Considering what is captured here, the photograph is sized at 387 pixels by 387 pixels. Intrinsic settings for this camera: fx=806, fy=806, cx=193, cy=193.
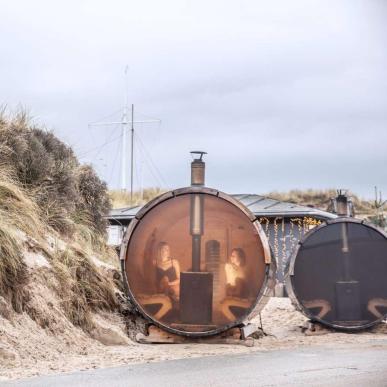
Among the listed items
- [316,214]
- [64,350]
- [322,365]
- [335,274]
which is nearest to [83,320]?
[64,350]

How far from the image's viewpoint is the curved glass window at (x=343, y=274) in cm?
1342

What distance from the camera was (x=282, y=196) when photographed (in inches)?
2244

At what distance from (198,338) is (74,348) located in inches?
85.6

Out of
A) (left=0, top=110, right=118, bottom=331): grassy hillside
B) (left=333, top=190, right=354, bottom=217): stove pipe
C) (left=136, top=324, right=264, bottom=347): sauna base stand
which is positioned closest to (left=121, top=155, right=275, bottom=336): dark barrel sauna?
(left=136, top=324, right=264, bottom=347): sauna base stand

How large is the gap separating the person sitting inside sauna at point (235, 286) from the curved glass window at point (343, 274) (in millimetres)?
2474

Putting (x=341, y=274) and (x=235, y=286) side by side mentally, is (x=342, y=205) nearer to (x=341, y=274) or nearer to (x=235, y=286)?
(x=341, y=274)

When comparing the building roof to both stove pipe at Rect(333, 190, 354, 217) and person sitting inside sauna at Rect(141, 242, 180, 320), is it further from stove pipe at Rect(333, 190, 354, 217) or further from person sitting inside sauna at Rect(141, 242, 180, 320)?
person sitting inside sauna at Rect(141, 242, 180, 320)

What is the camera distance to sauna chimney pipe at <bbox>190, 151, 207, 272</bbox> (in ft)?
37.2

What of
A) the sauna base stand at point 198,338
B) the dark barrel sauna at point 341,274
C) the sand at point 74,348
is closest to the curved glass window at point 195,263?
the sauna base stand at point 198,338

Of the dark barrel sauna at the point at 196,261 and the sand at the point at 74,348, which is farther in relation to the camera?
the dark barrel sauna at the point at 196,261

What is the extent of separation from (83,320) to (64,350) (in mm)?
1094

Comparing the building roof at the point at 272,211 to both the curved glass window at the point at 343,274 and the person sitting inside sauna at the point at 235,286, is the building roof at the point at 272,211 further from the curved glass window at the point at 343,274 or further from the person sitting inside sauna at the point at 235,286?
the person sitting inside sauna at the point at 235,286

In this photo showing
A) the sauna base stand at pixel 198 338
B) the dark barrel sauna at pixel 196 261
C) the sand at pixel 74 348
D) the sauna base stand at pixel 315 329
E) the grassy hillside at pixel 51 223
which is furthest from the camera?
the sauna base stand at pixel 315 329

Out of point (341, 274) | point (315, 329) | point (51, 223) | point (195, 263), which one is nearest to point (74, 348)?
point (195, 263)
